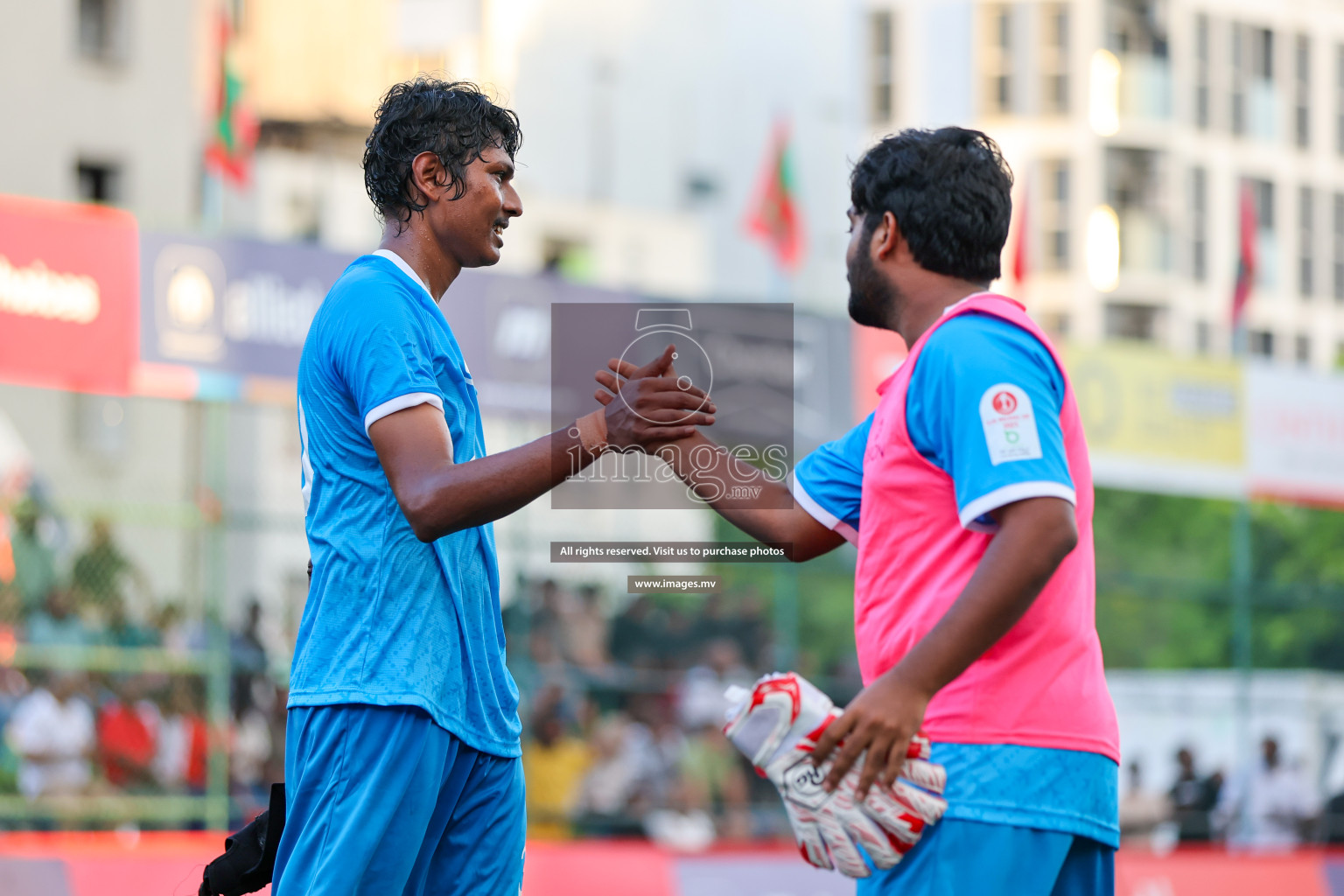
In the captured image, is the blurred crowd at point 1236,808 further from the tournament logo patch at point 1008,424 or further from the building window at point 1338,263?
the building window at point 1338,263

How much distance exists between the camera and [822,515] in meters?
3.55

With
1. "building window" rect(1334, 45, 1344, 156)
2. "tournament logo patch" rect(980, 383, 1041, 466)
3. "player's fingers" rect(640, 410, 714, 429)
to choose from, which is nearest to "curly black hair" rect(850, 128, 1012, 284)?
"tournament logo patch" rect(980, 383, 1041, 466)

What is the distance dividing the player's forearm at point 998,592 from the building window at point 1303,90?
4169 centimetres

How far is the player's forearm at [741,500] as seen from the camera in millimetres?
3602

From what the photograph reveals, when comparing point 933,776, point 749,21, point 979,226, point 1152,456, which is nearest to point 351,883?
point 933,776

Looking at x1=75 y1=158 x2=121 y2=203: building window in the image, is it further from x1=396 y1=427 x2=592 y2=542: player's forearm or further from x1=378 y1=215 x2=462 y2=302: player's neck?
x1=396 y1=427 x2=592 y2=542: player's forearm

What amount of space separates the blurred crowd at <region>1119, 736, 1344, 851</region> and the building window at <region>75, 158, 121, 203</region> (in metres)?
17.4

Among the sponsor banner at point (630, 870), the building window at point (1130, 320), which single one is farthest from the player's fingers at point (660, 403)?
the building window at point (1130, 320)

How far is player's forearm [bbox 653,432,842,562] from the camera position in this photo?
3602 mm

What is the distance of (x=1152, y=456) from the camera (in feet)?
44.5

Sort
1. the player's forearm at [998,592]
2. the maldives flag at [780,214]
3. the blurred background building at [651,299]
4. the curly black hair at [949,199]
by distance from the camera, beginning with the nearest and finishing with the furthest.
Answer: the player's forearm at [998,592] → the curly black hair at [949,199] → the blurred background building at [651,299] → the maldives flag at [780,214]

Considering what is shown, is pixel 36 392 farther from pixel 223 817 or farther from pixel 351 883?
pixel 351 883

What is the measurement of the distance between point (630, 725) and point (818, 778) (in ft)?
29.7

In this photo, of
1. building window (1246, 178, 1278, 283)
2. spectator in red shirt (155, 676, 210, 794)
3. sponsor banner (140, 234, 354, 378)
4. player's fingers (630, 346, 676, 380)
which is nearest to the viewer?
player's fingers (630, 346, 676, 380)
